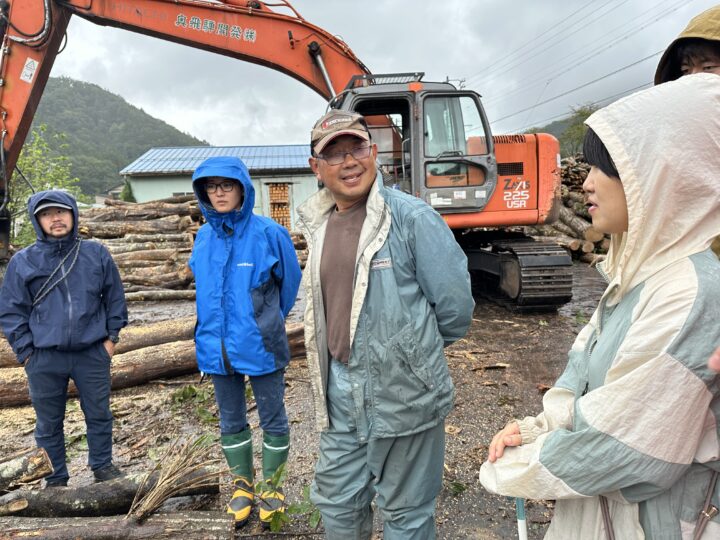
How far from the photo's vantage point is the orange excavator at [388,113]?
6.05 meters

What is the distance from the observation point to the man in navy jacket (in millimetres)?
2830

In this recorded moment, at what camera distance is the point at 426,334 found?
1.86m

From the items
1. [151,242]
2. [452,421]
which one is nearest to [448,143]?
[452,421]

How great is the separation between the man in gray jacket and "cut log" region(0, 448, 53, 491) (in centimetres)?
164

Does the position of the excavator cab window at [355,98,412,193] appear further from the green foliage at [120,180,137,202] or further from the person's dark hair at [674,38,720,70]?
the green foliage at [120,180,137,202]

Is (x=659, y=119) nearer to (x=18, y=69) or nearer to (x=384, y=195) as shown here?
(x=384, y=195)

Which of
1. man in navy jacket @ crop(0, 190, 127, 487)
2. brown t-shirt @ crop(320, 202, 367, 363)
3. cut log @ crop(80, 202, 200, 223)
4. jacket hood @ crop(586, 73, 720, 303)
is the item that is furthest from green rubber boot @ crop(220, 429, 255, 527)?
cut log @ crop(80, 202, 200, 223)

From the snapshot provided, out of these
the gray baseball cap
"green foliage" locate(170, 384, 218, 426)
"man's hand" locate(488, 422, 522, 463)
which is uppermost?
the gray baseball cap

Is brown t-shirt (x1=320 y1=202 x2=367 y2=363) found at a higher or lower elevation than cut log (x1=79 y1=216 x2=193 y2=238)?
lower

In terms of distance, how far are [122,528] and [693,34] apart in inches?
125

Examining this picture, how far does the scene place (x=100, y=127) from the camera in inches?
3647

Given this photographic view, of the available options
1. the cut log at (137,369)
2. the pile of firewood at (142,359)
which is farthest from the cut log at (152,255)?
the cut log at (137,369)

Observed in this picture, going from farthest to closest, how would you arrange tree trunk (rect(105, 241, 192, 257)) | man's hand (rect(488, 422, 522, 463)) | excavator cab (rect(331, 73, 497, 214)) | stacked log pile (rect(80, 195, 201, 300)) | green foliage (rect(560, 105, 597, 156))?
green foliage (rect(560, 105, 597, 156)) → tree trunk (rect(105, 241, 192, 257)) → stacked log pile (rect(80, 195, 201, 300)) → excavator cab (rect(331, 73, 497, 214)) → man's hand (rect(488, 422, 522, 463))

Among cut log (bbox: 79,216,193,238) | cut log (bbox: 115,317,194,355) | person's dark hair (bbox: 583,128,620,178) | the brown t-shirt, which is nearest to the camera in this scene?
person's dark hair (bbox: 583,128,620,178)
